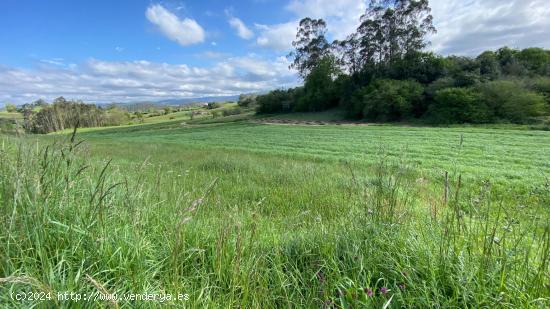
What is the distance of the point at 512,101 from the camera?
106 feet

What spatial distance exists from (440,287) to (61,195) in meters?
3.63

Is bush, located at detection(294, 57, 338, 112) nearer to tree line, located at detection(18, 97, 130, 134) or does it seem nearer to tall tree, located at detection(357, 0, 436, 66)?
tall tree, located at detection(357, 0, 436, 66)

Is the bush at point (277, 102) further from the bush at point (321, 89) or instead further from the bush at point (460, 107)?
the bush at point (460, 107)

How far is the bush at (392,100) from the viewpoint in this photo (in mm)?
43312

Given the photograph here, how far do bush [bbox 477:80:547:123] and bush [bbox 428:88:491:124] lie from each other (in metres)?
1.03

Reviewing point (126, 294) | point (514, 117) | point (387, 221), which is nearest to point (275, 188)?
point (387, 221)

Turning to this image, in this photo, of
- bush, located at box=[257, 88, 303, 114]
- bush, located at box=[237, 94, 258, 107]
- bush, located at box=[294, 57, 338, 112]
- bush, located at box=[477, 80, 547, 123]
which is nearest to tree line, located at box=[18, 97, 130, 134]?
bush, located at box=[237, 94, 258, 107]

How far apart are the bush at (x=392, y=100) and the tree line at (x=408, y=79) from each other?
149 millimetres

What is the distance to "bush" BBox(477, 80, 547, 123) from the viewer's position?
103ft

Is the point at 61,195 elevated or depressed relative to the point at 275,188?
elevated

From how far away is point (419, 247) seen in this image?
2348 mm

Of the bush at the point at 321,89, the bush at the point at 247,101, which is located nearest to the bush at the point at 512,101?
the bush at the point at 321,89

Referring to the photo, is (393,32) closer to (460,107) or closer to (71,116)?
(460,107)

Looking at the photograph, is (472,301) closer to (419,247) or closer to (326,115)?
Result: (419,247)
